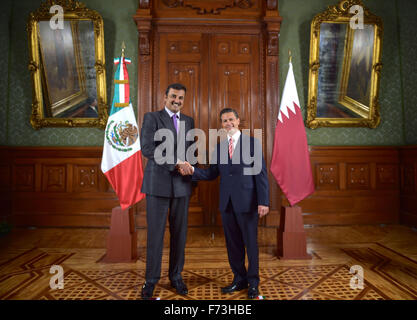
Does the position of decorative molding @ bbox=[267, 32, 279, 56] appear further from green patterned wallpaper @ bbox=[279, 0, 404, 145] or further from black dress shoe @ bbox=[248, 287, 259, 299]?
black dress shoe @ bbox=[248, 287, 259, 299]

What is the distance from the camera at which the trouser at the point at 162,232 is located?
2.07 metres

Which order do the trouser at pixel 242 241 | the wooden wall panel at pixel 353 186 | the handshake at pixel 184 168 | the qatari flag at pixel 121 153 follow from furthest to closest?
the wooden wall panel at pixel 353 186
the qatari flag at pixel 121 153
the trouser at pixel 242 241
the handshake at pixel 184 168

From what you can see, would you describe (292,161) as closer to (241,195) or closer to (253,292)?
(241,195)

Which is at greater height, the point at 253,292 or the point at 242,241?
the point at 242,241

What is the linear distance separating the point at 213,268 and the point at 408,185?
146 inches

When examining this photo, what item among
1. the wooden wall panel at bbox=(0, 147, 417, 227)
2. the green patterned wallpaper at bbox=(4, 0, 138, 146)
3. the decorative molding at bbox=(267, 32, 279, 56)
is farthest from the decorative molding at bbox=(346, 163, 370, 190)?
the green patterned wallpaper at bbox=(4, 0, 138, 146)

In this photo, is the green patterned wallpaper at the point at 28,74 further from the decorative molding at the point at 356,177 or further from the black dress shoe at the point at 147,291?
the decorative molding at the point at 356,177

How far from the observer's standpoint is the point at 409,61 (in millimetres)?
4359

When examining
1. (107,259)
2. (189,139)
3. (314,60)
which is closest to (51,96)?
(107,259)

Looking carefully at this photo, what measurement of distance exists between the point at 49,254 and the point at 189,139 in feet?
7.53

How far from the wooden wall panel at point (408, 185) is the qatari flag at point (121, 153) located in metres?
4.23

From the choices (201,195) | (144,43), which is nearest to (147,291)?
(201,195)

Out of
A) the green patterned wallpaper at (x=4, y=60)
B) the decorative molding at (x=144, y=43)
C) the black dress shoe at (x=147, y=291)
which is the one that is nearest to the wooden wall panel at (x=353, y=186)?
the black dress shoe at (x=147, y=291)

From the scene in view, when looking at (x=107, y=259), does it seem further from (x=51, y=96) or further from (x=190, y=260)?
(x=51, y=96)
